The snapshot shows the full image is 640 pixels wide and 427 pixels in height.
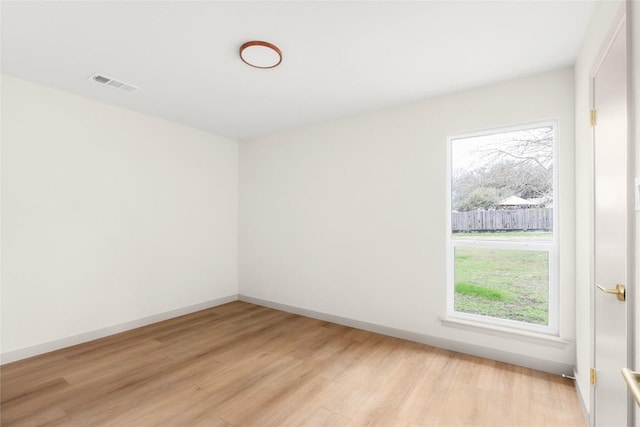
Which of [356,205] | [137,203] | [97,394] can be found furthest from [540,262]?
[137,203]

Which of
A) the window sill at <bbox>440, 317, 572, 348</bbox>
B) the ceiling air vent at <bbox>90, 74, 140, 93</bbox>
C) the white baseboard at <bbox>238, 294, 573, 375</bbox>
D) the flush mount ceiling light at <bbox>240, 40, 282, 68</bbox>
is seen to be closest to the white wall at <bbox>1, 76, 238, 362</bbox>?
the ceiling air vent at <bbox>90, 74, 140, 93</bbox>

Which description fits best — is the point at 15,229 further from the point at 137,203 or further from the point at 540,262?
the point at 540,262

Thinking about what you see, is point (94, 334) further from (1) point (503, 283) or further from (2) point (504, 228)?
(2) point (504, 228)

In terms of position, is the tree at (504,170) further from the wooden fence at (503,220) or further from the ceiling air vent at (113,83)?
the ceiling air vent at (113,83)

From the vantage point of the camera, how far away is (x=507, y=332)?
2.66m

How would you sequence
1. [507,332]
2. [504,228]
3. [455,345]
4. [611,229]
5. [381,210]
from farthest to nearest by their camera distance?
[381,210] → [455,345] → [504,228] → [507,332] → [611,229]

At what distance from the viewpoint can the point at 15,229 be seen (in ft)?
8.86

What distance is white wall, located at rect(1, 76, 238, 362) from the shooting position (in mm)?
2727

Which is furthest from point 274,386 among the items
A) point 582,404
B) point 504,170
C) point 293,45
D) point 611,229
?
point 504,170

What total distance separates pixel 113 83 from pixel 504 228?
402cm

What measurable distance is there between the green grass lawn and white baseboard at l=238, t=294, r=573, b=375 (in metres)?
0.33

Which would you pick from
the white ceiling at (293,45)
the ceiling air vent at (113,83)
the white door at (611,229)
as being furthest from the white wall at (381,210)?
the ceiling air vent at (113,83)

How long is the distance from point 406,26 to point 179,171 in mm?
3379

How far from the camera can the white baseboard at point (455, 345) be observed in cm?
249
